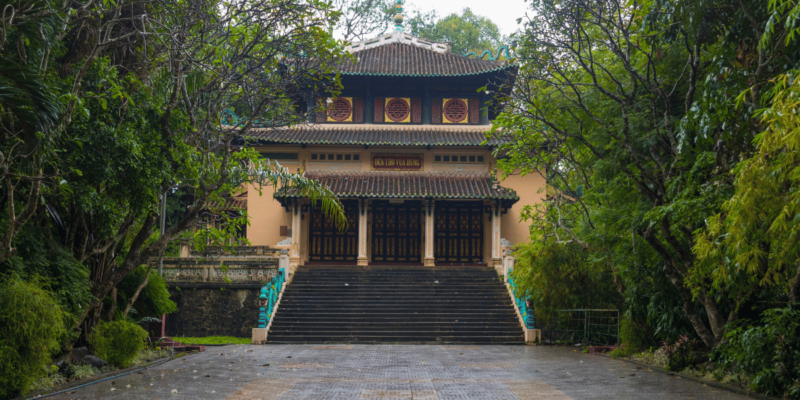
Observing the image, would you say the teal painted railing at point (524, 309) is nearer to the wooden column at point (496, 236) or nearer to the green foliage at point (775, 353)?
the wooden column at point (496, 236)

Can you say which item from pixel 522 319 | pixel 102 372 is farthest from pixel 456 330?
pixel 102 372

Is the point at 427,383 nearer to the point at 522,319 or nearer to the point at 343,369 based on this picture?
the point at 343,369

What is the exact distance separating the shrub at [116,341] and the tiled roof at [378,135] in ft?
47.5

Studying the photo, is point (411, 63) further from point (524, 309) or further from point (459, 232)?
point (524, 309)

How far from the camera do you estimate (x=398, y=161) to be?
2531 cm

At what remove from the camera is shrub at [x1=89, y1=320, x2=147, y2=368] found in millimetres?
8969

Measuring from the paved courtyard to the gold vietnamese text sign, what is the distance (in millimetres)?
13337

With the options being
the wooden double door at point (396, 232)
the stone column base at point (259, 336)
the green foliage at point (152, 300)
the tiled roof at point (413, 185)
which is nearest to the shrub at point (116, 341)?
the green foliage at point (152, 300)

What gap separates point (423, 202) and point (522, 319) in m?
8.40

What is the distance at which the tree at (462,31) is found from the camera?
40.8m

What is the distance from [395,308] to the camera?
1812 cm

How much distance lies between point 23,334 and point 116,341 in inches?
111

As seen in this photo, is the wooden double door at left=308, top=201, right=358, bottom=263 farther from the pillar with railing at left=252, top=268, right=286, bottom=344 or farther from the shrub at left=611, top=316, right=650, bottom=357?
the shrub at left=611, top=316, right=650, bottom=357

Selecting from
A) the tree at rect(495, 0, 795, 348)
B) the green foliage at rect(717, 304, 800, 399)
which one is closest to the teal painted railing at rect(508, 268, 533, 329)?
the tree at rect(495, 0, 795, 348)
